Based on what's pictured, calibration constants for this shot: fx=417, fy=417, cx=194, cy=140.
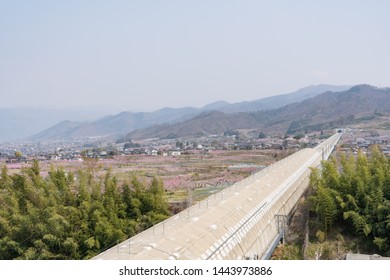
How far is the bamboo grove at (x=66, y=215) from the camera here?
43.5 feet

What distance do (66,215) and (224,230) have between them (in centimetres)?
576

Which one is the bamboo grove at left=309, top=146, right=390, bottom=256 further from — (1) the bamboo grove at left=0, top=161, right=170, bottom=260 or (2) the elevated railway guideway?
(1) the bamboo grove at left=0, top=161, right=170, bottom=260

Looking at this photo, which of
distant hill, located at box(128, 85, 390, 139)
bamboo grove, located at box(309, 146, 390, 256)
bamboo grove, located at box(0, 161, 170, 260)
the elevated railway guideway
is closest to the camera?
the elevated railway guideway

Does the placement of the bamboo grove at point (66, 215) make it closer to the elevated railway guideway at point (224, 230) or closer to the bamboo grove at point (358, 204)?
the elevated railway guideway at point (224, 230)

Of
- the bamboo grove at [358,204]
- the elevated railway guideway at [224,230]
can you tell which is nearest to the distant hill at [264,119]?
the elevated railway guideway at [224,230]

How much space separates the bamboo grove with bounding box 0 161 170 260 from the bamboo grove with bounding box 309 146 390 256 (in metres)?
6.25

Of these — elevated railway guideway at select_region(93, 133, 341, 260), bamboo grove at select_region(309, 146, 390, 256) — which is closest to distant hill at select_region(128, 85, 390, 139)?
elevated railway guideway at select_region(93, 133, 341, 260)

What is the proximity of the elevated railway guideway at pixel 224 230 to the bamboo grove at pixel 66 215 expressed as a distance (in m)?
2.23

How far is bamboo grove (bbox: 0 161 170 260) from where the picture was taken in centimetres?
1326

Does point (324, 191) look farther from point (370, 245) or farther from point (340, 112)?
point (340, 112)

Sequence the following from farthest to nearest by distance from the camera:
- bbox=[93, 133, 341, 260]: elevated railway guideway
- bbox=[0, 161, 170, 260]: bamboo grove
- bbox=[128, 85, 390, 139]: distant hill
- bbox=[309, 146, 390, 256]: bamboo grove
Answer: bbox=[128, 85, 390, 139]: distant hill
bbox=[309, 146, 390, 256]: bamboo grove
bbox=[0, 161, 170, 260]: bamboo grove
bbox=[93, 133, 341, 260]: elevated railway guideway

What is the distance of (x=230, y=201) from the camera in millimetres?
15695

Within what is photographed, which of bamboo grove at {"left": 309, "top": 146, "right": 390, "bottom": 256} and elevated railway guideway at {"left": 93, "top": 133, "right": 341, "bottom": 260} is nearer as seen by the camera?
elevated railway guideway at {"left": 93, "top": 133, "right": 341, "bottom": 260}

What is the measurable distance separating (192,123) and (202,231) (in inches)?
6713
